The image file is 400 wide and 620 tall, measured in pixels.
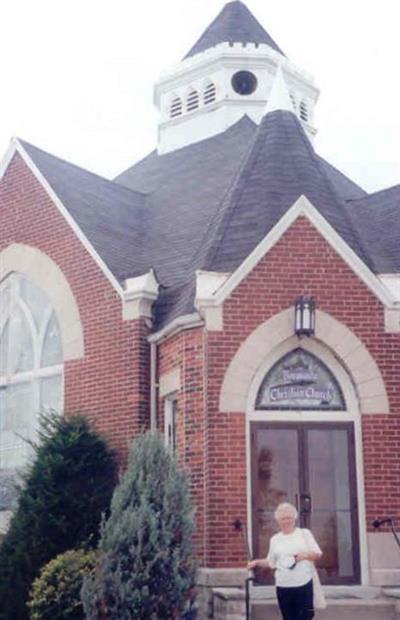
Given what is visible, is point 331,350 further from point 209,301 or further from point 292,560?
point 292,560

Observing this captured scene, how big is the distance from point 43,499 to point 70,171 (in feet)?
24.5

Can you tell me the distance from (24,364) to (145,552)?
21.5 feet

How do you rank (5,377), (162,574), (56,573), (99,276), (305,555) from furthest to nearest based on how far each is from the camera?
(5,377) < (99,276) < (56,573) < (162,574) < (305,555)

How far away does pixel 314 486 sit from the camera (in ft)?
40.2

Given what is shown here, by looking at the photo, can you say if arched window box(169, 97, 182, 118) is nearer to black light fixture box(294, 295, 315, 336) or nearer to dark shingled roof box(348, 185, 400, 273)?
dark shingled roof box(348, 185, 400, 273)

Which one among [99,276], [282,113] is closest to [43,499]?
[99,276]

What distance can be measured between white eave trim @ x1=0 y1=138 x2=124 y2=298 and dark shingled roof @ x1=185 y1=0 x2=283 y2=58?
25.2 ft

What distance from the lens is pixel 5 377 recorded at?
52.6ft

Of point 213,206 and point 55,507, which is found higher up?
point 213,206

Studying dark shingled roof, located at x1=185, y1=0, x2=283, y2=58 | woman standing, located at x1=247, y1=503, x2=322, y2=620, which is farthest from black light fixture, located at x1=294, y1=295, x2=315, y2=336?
dark shingled roof, located at x1=185, y1=0, x2=283, y2=58

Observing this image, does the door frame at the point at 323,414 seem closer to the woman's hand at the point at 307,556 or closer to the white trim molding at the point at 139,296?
the white trim molding at the point at 139,296

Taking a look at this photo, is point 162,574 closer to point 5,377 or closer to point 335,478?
point 335,478

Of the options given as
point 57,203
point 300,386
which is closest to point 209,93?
point 57,203

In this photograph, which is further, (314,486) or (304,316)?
(304,316)
